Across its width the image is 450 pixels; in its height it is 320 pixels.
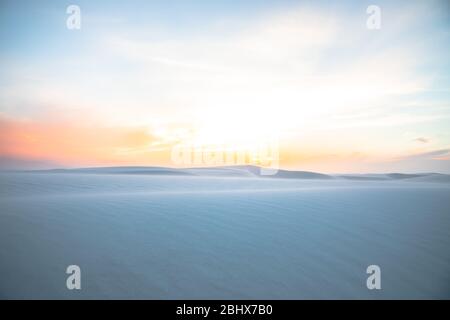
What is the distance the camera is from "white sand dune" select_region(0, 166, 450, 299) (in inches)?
106

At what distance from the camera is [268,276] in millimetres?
2824

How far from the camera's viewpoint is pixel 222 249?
3.32 metres

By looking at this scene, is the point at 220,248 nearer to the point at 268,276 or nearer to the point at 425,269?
the point at 268,276

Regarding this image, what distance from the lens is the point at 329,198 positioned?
229 inches

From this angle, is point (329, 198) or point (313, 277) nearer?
point (313, 277)

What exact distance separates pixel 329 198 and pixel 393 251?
2466mm

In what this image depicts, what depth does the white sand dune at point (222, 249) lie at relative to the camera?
8.87 ft
